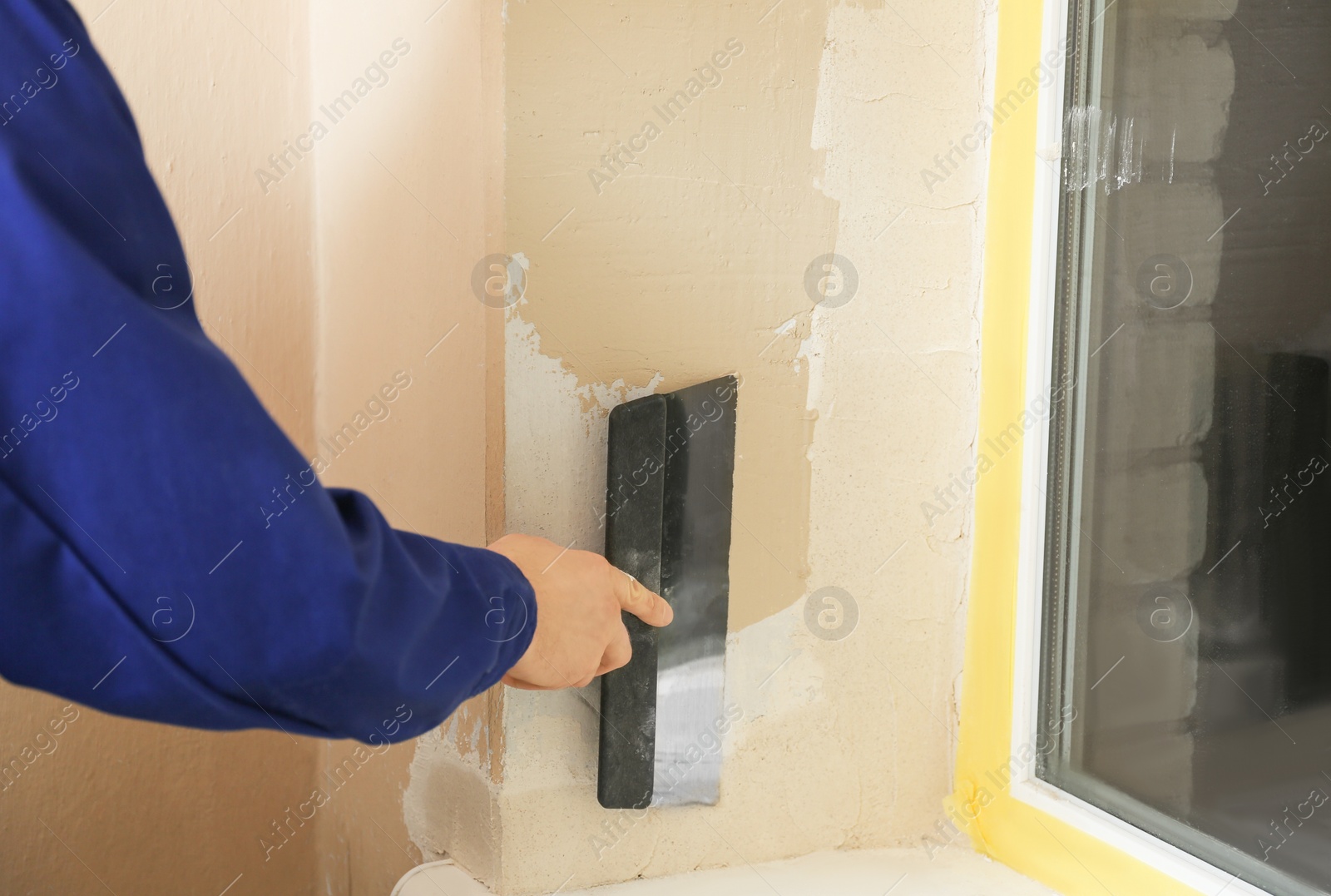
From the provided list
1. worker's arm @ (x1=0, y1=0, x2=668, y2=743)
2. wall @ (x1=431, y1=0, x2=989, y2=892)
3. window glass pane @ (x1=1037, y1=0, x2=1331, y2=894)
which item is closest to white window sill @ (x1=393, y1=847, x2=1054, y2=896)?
wall @ (x1=431, y1=0, x2=989, y2=892)

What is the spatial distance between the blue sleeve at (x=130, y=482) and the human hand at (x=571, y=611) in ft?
0.66

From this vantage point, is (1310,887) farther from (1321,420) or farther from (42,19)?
(42,19)

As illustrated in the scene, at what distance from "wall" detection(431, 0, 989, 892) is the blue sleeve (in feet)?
1.21

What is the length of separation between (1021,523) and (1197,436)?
22 centimetres

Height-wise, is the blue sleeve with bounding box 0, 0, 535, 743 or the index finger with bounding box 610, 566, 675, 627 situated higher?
the blue sleeve with bounding box 0, 0, 535, 743

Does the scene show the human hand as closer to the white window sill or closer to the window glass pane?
the white window sill

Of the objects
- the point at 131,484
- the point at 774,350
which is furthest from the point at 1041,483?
the point at 131,484

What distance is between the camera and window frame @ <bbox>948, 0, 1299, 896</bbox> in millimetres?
1005

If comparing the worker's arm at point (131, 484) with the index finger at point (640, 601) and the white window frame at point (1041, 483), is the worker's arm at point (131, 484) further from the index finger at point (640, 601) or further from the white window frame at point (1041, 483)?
the white window frame at point (1041, 483)

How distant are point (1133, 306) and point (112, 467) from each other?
91 centimetres

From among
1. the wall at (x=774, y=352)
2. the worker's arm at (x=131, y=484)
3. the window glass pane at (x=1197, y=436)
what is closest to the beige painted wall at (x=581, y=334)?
the wall at (x=774, y=352)

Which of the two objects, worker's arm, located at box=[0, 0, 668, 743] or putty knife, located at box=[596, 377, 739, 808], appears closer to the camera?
worker's arm, located at box=[0, 0, 668, 743]

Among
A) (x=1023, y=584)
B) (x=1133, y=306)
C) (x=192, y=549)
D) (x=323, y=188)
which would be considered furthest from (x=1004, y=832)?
(x=323, y=188)

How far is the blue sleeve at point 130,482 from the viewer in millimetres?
536
